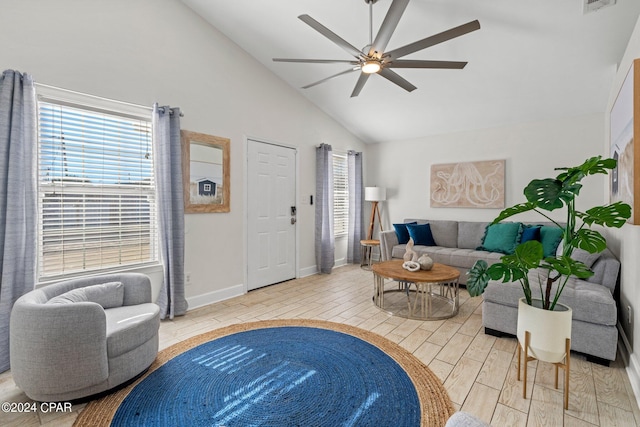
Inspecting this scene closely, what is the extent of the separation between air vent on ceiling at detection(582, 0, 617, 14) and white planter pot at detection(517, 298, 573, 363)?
2434 millimetres

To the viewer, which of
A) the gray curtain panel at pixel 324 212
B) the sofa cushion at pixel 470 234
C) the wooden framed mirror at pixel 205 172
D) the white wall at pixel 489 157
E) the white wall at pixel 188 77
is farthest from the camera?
the gray curtain panel at pixel 324 212

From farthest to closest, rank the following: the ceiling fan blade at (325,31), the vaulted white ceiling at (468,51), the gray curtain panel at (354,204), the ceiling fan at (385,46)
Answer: the gray curtain panel at (354,204), the vaulted white ceiling at (468,51), the ceiling fan blade at (325,31), the ceiling fan at (385,46)

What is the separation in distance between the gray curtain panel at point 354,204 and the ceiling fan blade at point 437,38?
330cm

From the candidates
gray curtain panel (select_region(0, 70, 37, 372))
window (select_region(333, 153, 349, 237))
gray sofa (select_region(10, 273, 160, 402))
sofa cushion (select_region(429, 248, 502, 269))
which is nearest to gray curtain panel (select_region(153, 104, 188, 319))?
gray curtain panel (select_region(0, 70, 37, 372))

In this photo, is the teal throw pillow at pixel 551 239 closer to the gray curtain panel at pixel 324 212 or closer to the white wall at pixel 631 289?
the white wall at pixel 631 289

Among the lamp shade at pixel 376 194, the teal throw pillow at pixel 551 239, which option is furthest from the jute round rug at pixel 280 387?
the lamp shade at pixel 376 194

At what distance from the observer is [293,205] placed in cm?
475

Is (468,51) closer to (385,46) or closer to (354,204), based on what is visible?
(385,46)

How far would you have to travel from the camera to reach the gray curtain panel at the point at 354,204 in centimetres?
586

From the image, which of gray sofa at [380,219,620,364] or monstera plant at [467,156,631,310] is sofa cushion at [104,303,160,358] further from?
→ gray sofa at [380,219,620,364]

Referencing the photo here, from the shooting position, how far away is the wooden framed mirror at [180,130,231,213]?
3.41 metres

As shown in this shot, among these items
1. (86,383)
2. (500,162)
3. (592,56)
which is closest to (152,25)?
(86,383)

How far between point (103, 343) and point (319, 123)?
4276mm

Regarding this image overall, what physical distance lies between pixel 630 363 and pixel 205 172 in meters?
4.15
